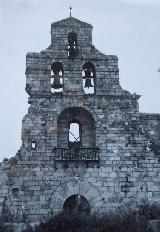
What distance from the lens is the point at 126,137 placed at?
18.2 meters

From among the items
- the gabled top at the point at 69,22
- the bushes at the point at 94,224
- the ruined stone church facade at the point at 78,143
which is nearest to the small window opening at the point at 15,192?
the ruined stone church facade at the point at 78,143

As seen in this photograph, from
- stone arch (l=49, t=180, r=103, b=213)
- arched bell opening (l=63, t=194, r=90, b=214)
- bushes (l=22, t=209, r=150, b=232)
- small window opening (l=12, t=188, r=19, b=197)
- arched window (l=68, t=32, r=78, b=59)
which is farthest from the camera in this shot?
arched window (l=68, t=32, r=78, b=59)

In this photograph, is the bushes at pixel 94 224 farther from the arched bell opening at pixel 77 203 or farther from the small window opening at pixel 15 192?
the small window opening at pixel 15 192

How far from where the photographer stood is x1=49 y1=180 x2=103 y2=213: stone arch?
1673 cm

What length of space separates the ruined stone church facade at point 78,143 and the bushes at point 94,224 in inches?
95.5

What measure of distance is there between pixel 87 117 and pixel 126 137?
1787mm

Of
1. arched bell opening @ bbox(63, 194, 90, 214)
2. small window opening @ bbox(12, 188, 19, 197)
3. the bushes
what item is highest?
small window opening @ bbox(12, 188, 19, 197)

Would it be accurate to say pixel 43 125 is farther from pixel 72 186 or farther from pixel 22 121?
pixel 72 186

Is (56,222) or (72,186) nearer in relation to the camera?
(56,222)

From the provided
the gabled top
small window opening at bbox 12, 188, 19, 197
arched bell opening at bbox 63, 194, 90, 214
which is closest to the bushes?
arched bell opening at bbox 63, 194, 90, 214

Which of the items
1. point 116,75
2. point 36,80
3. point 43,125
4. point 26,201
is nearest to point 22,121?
point 43,125

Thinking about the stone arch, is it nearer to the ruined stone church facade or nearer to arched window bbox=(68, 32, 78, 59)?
the ruined stone church facade

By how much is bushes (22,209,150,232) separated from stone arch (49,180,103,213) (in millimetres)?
2354

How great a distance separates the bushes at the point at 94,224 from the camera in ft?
43.9
